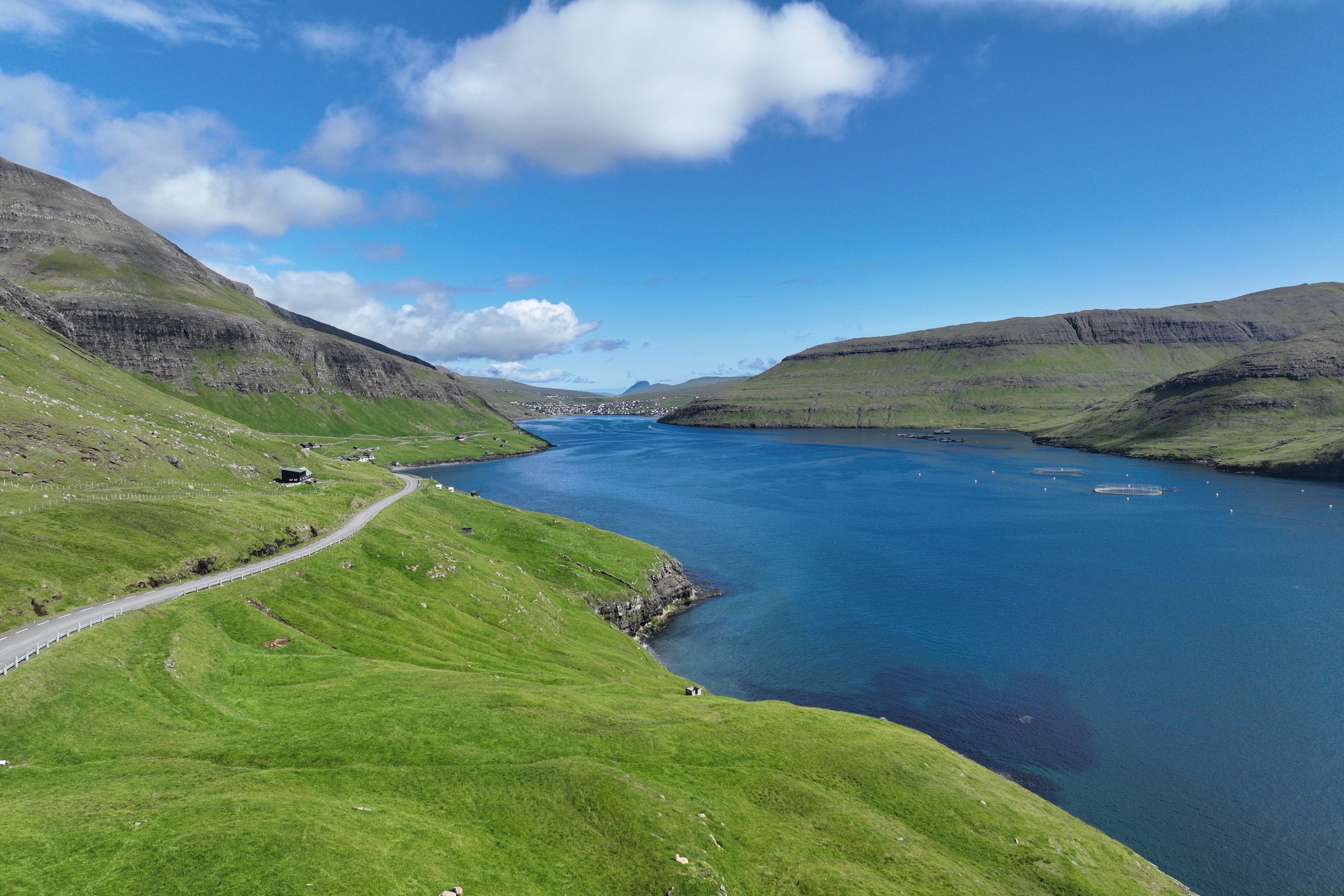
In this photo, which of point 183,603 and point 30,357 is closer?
point 183,603

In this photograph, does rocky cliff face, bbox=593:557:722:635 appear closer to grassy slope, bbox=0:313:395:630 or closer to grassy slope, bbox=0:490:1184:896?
grassy slope, bbox=0:490:1184:896

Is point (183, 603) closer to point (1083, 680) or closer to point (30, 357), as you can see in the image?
point (1083, 680)

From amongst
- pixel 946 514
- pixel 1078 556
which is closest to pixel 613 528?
pixel 946 514

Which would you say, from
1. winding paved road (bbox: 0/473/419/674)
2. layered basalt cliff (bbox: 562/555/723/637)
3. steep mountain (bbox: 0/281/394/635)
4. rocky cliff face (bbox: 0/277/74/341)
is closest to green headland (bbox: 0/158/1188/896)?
steep mountain (bbox: 0/281/394/635)

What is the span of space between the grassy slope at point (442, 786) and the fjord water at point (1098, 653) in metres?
19.1

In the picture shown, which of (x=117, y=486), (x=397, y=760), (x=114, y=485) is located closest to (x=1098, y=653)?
(x=397, y=760)

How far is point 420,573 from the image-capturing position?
83000 mm

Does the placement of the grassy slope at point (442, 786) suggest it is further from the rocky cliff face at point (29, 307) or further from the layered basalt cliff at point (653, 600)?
the rocky cliff face at point (29, 307)

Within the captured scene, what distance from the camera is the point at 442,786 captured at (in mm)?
35531

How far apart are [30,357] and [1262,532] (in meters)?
279

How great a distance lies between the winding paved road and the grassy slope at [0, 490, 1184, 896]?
1.71 m

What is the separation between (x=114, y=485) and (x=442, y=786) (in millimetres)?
86074

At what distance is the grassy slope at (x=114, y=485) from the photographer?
57.8 m

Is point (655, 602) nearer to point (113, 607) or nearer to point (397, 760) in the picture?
point (113, 607)
